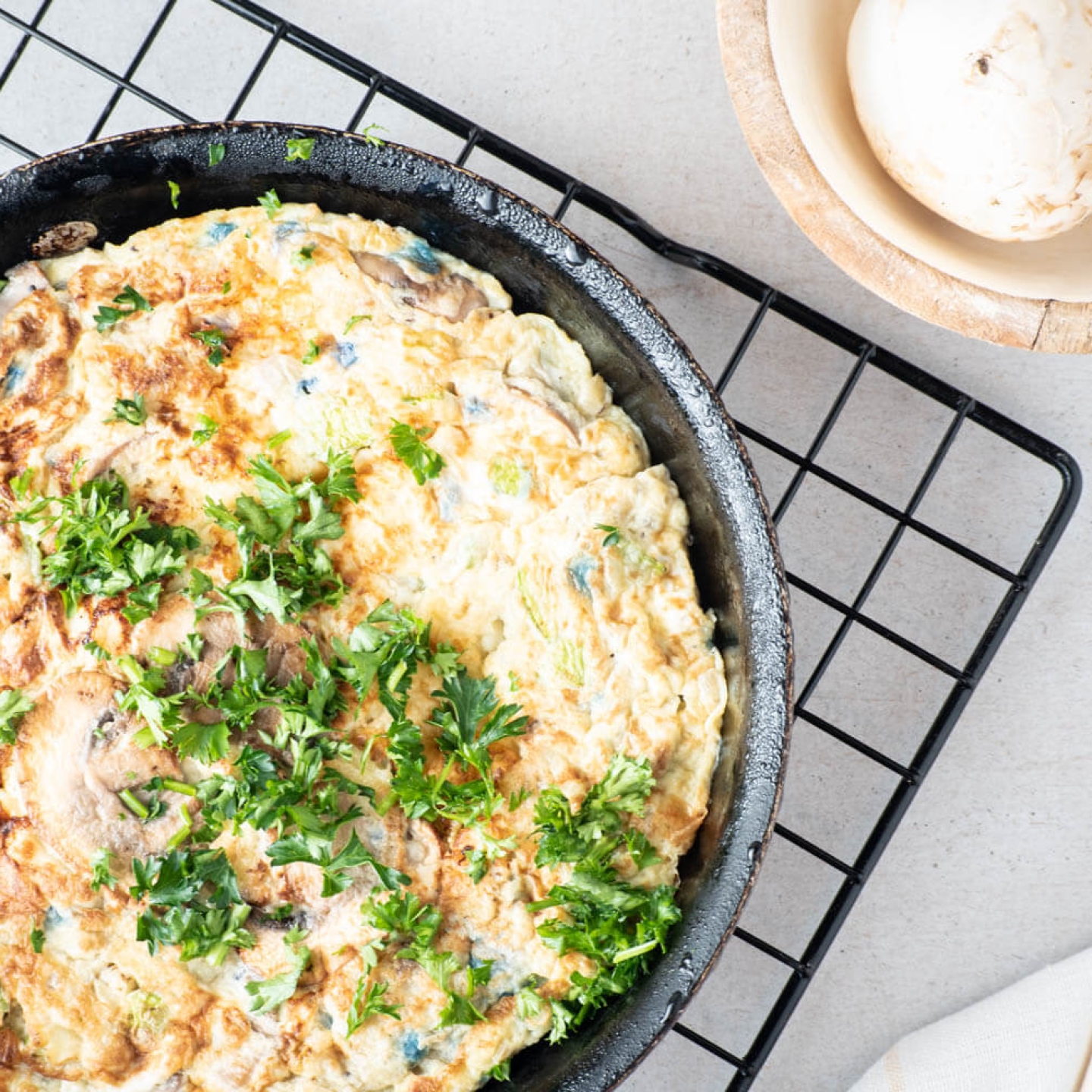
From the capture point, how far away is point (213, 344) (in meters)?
2.49

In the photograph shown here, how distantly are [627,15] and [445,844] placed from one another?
2.23m

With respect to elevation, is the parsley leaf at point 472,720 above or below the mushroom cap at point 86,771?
above

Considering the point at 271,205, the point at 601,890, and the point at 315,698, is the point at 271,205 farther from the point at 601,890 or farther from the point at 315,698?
the point at 601,890

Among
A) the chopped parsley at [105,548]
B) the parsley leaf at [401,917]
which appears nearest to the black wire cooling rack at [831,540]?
the parsley leaf at [401,917]

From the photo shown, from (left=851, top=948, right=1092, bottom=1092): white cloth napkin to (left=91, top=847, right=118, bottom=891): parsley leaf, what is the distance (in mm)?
2012

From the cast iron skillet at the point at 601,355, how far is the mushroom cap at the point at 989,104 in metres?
0.60

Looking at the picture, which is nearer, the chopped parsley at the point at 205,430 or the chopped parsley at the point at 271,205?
the chopped parsley at the point at 205,430

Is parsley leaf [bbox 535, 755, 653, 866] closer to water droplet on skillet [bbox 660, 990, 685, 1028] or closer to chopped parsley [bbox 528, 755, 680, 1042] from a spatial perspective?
chopped parsley [bbox 528, 755, 680, 1042]

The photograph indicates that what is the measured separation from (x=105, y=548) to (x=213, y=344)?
1.55ft

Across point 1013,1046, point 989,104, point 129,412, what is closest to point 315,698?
point 129,412

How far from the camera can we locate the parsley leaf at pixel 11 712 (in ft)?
7.65

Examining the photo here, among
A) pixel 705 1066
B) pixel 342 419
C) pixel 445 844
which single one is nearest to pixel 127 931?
pixel 445 844

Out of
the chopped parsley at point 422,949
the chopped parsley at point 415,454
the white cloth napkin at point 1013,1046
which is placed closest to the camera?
the chopped parsley at point 422,949

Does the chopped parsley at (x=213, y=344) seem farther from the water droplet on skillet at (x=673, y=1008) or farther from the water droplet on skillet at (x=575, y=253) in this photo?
the water droplet on skillet at (x=673, y=1008)
